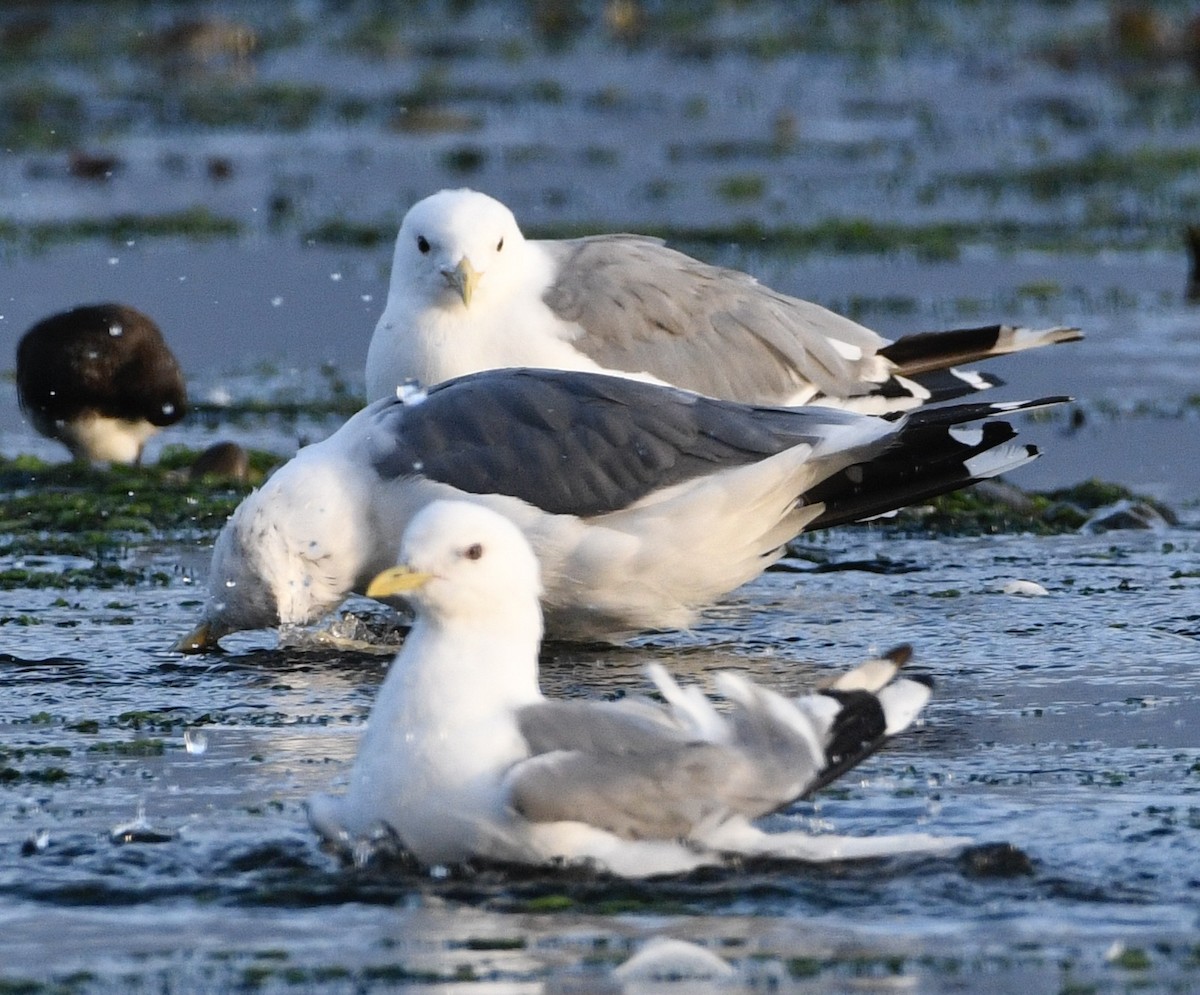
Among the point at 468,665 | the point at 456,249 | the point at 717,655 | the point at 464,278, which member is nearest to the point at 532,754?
the point at 468,665

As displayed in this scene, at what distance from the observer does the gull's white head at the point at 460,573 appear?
4.84 m

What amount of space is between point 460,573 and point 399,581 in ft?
0.39

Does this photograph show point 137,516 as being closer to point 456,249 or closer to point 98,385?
point 98,385

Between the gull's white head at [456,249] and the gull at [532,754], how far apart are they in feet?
10.0

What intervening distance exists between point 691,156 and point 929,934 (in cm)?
1372

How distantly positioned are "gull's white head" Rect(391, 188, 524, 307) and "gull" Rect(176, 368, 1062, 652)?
43.5 inches

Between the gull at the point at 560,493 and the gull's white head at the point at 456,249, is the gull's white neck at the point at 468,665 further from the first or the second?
the gull's white head at the point at 456,249

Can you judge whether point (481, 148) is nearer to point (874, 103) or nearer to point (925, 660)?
point (874, 103)

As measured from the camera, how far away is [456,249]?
797cm

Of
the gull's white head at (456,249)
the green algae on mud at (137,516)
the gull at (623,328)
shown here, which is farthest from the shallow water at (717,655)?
the gull's white head at (456,249)

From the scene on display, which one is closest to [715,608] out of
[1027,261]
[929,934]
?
[929,934]

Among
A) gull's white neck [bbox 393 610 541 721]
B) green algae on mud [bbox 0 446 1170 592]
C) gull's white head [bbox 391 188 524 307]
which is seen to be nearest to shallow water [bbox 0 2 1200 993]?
green algae on mud [bbox 0 446 1170 592]

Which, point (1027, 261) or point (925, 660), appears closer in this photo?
point (925, 660)

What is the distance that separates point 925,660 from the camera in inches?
260
